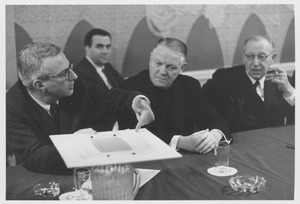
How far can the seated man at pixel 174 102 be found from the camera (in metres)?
1.92

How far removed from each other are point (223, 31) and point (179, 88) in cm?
37

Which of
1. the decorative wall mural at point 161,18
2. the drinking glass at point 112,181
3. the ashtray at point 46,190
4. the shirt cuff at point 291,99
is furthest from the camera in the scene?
the shirt cuff at point 291,99

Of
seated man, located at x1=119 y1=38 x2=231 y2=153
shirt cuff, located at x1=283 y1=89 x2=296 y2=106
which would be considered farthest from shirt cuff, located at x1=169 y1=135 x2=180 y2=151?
shirt cuff, located at x1=283 y1=89 x2=296 y2=106

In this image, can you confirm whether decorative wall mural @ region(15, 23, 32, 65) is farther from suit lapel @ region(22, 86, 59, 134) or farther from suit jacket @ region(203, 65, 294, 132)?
suit jacket @ region(203, 65, 294, 132)

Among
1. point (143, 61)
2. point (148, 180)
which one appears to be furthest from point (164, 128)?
point (148, 180)

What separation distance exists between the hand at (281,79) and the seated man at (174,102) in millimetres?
353

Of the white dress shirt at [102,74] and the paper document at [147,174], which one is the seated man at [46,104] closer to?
the white dress shirt at [102,74]

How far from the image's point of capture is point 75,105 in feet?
6.22

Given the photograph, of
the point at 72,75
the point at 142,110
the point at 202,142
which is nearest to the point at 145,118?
the point at 142,110

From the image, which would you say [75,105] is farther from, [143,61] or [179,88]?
[179,88]

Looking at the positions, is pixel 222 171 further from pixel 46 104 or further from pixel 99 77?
pixel 46 104

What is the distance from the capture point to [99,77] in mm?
1946

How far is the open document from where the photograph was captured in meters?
1.34

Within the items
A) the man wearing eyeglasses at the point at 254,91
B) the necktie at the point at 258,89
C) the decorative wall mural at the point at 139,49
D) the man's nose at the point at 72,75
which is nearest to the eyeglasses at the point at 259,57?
the man wearing eyeglasses at the point at 254,91
